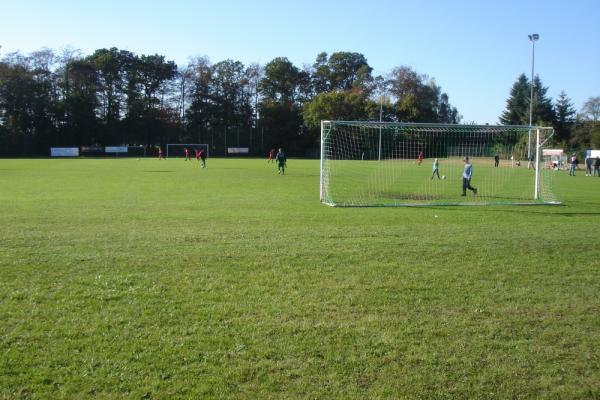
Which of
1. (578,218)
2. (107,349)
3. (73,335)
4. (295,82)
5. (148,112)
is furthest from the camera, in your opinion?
(295,82)

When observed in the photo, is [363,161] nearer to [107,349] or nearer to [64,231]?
[64,231]

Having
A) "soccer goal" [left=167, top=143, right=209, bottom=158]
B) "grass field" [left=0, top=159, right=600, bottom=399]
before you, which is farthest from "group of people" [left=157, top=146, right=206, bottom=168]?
"grass field" [left=0, top=159, right=600, bottom=399]

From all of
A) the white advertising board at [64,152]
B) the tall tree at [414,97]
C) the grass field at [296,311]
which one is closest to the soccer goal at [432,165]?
the grass field at [296,311]

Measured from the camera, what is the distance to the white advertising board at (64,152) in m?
76.0

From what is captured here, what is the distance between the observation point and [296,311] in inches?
236

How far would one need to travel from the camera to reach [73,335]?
5156 millimetres

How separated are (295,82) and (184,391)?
95130mm

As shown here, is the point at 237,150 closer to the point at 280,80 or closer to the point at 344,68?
the point at 280,80

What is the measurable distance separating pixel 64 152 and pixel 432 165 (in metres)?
58.6

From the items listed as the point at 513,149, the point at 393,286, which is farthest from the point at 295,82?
the point at 393,286

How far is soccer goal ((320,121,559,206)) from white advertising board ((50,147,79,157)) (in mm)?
43745

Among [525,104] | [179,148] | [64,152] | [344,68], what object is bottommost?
[64,152]

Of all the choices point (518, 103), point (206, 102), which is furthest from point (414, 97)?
point (206, 102)

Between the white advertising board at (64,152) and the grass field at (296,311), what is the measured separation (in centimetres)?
6987
